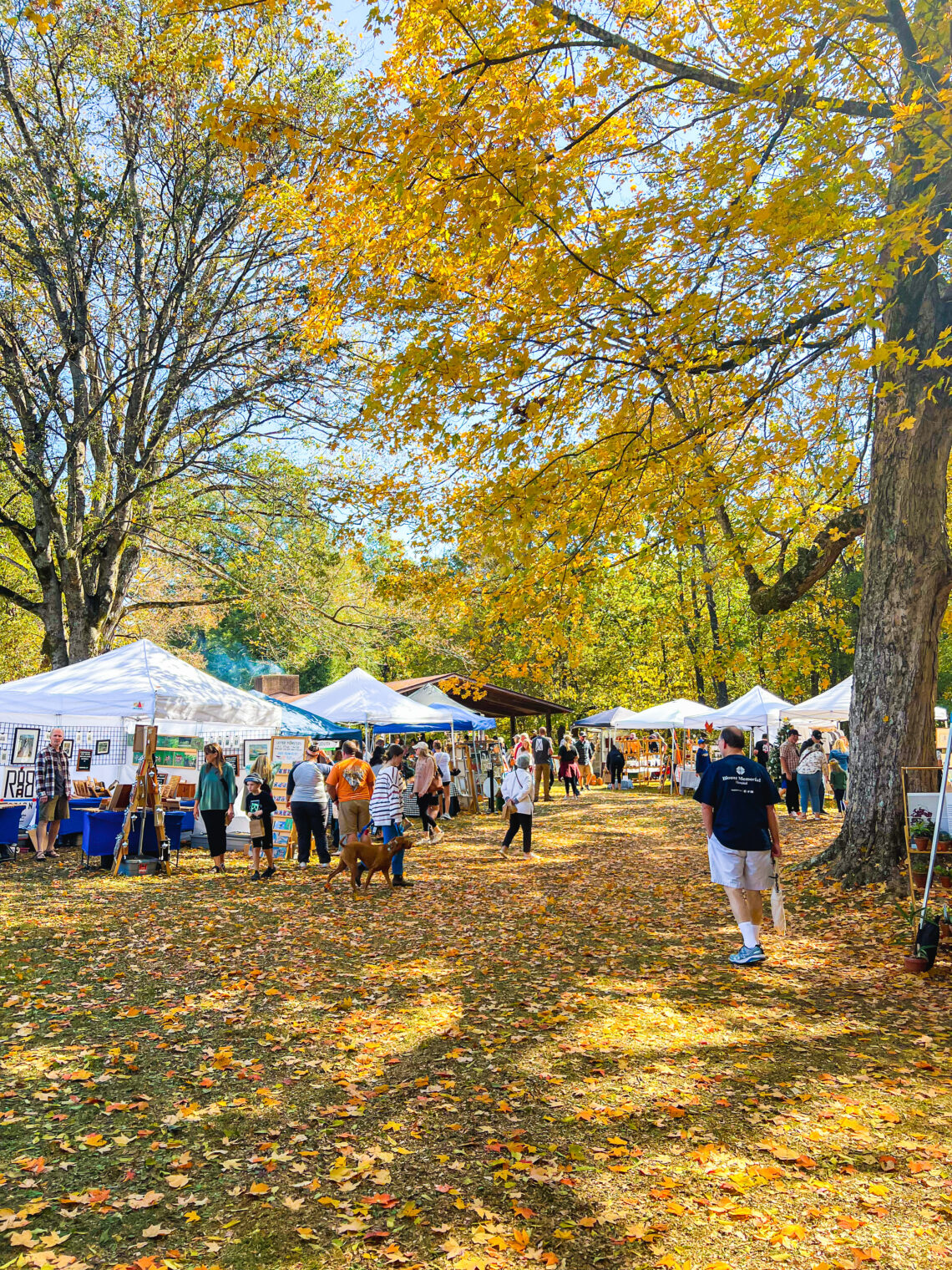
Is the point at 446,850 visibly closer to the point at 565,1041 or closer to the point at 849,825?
the point at 849,825

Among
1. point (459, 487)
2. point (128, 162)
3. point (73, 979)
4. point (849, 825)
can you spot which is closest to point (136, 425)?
point (128, 162)

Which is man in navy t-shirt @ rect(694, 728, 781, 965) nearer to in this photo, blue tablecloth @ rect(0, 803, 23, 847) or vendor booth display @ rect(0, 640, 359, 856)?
vendor booth display @ rect(0, 640, 359, 856)

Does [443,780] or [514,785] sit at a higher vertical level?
[514,785]

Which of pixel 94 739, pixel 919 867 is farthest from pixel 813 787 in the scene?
pixel 94 739

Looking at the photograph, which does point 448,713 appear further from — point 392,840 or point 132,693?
point 392,840

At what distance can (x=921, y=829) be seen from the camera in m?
8.44

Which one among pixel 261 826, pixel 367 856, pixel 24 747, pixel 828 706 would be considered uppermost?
pixel 828 706

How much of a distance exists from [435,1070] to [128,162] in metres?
16.1

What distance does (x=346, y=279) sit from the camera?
9.22m

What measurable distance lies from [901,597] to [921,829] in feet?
8.08

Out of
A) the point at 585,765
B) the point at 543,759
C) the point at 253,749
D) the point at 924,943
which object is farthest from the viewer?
the point at 585,765

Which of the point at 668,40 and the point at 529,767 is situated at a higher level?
the point at 668,40

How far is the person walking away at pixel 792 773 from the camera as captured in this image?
68.7 feet

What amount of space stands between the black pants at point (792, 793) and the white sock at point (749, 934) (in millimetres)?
14332
